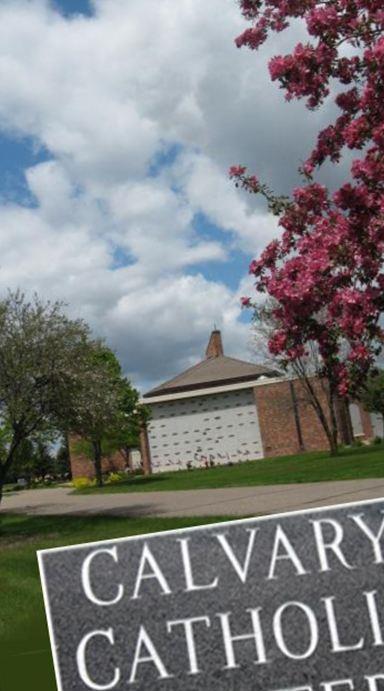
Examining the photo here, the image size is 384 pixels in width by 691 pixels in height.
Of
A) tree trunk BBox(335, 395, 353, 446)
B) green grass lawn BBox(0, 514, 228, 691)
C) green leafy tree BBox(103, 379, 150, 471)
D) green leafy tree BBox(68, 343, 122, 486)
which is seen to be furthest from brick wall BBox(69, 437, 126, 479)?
green leafy tree BBox(68, 343, 122, 486)

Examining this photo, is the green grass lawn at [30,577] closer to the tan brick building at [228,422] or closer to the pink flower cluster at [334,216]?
the pink flower cluster at [334,216]

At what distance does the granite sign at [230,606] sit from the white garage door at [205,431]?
138 ft

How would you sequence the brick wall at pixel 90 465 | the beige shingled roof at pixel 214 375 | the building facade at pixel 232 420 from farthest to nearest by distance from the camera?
the brick wall at pixel 90 465 → the beige shingled roof at pixel 214 375 → the building facade at pixel 232 420

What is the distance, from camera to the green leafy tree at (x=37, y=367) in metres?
16.7

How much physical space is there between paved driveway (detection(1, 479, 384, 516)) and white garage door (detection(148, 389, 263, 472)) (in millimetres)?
21213

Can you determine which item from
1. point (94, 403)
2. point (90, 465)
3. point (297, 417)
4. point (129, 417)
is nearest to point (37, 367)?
point (94, 403)

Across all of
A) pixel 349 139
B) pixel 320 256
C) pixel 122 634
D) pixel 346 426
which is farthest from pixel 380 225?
pixel 346 426

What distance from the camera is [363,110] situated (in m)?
7.62

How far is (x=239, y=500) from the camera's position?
57.2 ft

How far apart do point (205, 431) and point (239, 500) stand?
1142 inches

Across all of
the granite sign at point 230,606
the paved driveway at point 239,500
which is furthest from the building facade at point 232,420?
the granite sign at point 230,606

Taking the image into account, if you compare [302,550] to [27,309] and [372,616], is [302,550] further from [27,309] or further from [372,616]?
[27,309]

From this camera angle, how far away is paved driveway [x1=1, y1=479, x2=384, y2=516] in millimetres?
14742

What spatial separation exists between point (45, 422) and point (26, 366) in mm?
1528
